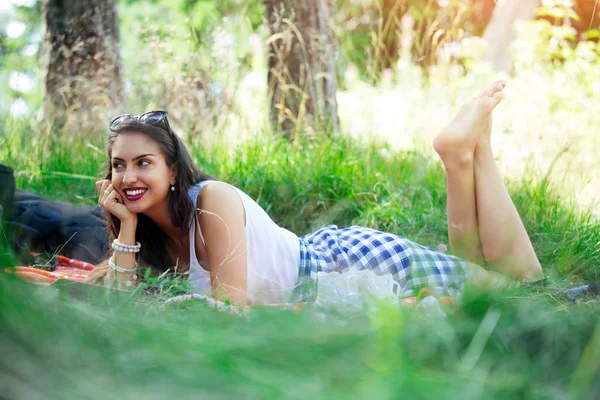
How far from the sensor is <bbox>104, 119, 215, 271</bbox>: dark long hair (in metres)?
2.56

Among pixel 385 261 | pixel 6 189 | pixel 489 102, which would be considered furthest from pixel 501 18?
pixel 6 189

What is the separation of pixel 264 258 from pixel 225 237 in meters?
0.25

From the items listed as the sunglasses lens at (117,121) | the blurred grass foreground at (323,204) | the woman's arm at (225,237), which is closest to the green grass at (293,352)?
the blurred grass foreground at (323,204)

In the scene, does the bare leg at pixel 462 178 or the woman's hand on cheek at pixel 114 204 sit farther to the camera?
the bare leg at pixel 462 178

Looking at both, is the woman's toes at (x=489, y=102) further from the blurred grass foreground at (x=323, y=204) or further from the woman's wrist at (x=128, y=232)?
the woman's wrist at (x=128, y=232)

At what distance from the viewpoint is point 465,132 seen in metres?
2.71

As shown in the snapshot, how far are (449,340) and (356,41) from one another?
11.1 meters

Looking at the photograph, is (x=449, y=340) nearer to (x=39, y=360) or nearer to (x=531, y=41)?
(x=39, y=360)

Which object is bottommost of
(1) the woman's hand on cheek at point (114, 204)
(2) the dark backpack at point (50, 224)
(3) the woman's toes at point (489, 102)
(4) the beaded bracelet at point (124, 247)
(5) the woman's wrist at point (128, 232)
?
(2) the dark backpack at point (50, 224)

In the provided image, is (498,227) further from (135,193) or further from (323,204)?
(135,193)

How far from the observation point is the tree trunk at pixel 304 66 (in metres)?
4.72

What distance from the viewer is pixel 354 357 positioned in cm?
87

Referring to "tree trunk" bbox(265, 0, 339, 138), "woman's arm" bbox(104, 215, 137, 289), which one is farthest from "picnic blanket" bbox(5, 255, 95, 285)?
"tree trunk" bbox(265, 0, 339, 138)

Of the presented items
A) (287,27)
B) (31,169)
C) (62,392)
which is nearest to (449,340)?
(62,392)
